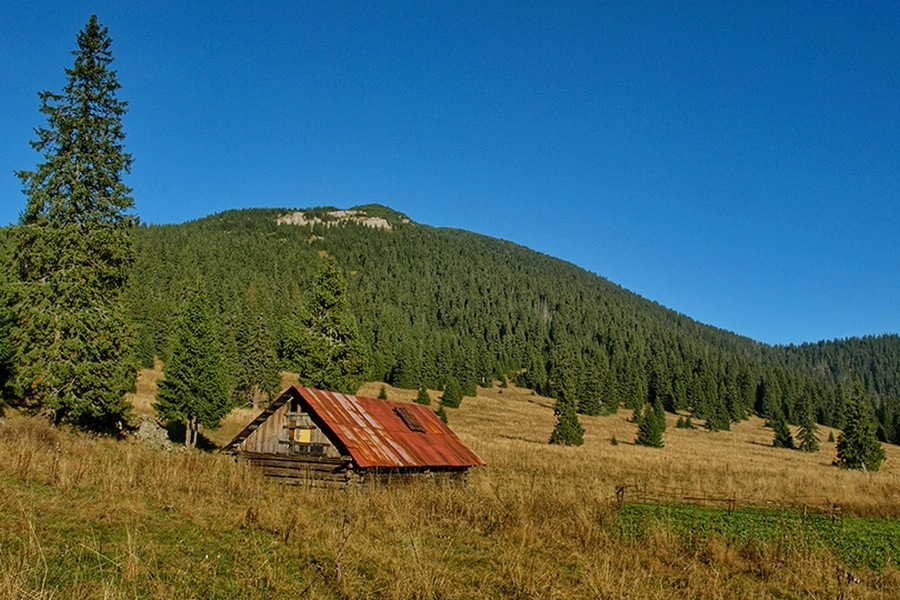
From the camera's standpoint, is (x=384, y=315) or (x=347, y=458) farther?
(x=384, y=315)

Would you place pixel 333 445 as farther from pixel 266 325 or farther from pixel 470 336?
pixel 470 336

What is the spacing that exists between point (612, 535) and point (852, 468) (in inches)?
2059

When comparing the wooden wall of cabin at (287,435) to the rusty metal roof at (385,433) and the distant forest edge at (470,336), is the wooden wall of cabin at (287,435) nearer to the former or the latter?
the rusty metal roof at (385,433)

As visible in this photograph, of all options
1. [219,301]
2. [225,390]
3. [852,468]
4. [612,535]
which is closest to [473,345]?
[219,301]

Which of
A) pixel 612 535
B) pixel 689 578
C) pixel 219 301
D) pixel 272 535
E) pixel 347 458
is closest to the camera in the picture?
pixel 689 578

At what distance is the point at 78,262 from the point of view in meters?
23.3

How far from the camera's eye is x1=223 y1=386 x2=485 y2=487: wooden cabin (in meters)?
20.9

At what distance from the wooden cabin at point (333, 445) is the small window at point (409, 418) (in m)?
0.58

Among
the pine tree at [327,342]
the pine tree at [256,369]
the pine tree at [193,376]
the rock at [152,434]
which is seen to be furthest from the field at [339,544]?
the pine tree at [256,369]

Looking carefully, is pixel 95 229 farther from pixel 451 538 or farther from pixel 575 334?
pixel 575 334

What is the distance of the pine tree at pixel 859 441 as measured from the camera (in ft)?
174

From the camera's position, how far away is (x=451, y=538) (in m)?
11.0

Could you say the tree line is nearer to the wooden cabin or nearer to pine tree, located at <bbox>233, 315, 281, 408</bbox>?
pine tree, located at <bbox>233, 315, 281, 408</bbox>

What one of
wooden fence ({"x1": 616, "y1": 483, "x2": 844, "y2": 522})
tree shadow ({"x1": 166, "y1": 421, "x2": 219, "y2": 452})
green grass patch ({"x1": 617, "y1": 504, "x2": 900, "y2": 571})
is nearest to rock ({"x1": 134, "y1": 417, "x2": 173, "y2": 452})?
tree shadow ({"x1": 166, "y1": 421, "x2": 219, "y2": 452})
